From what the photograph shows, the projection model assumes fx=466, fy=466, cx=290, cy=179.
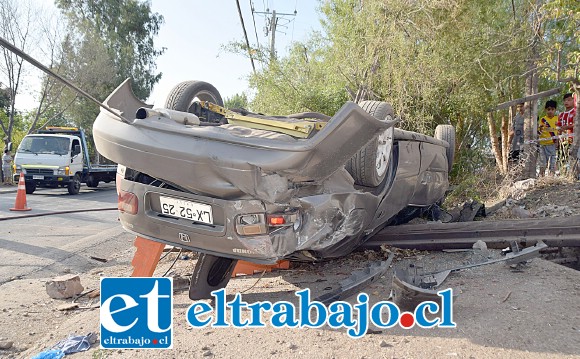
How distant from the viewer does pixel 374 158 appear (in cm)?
334

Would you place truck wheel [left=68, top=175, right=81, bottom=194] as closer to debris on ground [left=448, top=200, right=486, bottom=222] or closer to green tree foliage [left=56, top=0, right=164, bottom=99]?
debris on ground [left=448, top=200, right=486, bottom=222]

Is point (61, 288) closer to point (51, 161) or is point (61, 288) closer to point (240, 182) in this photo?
point (240, 182)

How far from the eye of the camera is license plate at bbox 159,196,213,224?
8.73 feet

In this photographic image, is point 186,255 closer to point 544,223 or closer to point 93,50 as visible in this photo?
point 544,223

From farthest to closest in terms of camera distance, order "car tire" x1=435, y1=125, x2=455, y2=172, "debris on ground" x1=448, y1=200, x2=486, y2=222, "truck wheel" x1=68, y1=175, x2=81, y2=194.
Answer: "truck wheel" x1=68, y1=175, x2=81, y2=194 → "car tire" x1=435, y1=125, x2=455, y2=172 → "debris on ground" x1=448, y1=200, x2=486, y2=222

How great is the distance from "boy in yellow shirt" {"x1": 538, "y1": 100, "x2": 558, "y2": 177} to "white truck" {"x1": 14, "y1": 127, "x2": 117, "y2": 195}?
13174 millimetres

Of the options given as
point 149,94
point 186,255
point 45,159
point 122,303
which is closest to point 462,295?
point 122,303

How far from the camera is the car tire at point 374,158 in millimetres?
3316

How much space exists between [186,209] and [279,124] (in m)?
0.91

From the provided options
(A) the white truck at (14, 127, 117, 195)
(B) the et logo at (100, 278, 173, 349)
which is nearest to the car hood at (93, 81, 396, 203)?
(B) the et logo at (100, 278, 173, 349)

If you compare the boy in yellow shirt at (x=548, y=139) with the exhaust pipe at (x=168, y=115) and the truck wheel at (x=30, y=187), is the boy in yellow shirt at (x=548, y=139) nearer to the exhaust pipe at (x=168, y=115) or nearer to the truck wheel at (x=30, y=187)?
the exhaust pipe at (x=168, y=115)

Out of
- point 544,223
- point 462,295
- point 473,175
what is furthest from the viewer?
point 473,175

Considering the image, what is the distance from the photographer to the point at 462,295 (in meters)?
3.12

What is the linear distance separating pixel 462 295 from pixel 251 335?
1451 mm
